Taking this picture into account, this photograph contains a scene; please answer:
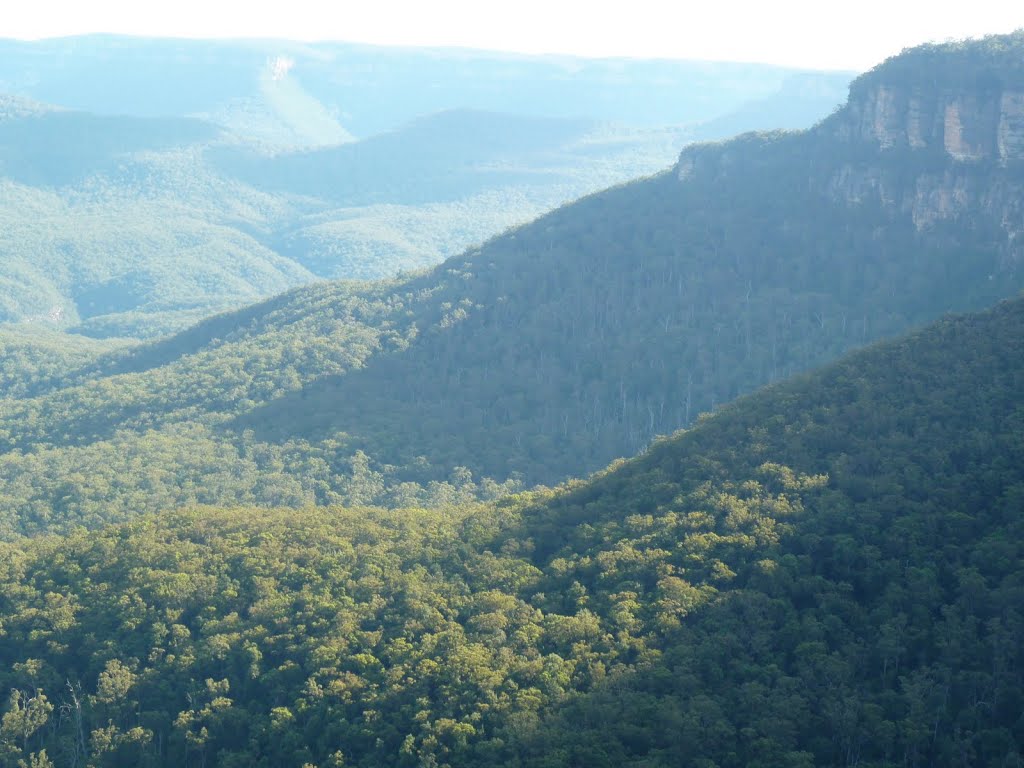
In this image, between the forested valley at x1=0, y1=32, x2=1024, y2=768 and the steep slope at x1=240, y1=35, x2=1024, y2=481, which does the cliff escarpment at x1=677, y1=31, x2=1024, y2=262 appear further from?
the forested valley at x1=0, y1=32, x2=1024, y2=768

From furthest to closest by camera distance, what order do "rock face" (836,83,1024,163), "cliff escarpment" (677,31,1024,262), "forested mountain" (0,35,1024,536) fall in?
1. "cliff escarpment" (677,31,1024,262)
2. "rock face" (836,83,1024,163)
3. "forested mountain" (0,35,1024,536)

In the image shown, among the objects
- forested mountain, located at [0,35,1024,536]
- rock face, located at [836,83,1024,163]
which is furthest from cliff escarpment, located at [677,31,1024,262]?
forested mountain, located at [0,35,1024,536]

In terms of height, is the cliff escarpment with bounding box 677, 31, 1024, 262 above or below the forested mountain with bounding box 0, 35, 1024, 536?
above

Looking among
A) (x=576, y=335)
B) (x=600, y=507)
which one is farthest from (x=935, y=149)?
(x=600, y=507)

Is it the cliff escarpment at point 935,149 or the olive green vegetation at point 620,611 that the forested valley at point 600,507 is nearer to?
the olive green vegetation at point 620,611

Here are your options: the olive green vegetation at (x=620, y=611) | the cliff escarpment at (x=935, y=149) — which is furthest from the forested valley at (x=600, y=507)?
the cliff escarpment at (x=935, y=149)

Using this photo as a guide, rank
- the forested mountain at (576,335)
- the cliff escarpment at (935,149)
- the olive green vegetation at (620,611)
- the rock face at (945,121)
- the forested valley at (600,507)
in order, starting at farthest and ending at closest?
the cliff escarpment at (935,149)
the rock face at (945,121)
the forested mountain at (576,335)
the forested valley at (600,507)
the olive green vegetation at (620,611)
